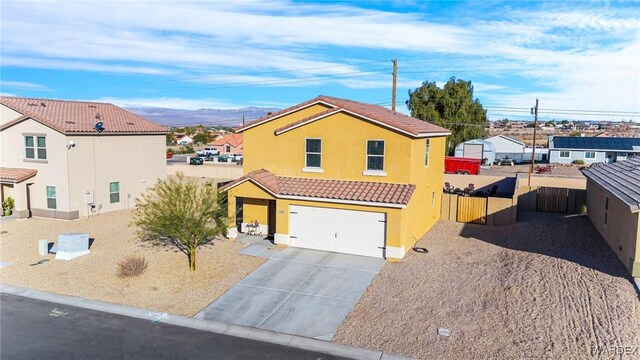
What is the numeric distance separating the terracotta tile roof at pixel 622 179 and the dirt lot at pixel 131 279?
13.1 metres

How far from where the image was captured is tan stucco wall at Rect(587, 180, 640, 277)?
15.2m

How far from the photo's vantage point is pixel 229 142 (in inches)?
3115

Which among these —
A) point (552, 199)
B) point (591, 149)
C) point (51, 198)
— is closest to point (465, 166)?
point (552, 199)

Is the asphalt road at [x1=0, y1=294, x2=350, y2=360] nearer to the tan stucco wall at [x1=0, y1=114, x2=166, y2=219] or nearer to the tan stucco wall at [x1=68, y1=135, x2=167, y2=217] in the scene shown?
the tan stucco wall at [x1=0, y1=114, x2=166, y2=219]

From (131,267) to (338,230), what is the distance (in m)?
8.14

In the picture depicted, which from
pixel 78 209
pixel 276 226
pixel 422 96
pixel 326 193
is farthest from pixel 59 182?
pixel 422 96

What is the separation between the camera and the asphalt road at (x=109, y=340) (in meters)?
12.1

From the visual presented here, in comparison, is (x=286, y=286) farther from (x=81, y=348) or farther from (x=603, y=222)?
(x=603, y=222)

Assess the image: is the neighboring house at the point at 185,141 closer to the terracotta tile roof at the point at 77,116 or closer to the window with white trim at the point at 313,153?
the terracotta tile roof at the point at 77,116

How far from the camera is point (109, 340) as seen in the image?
12805 mm

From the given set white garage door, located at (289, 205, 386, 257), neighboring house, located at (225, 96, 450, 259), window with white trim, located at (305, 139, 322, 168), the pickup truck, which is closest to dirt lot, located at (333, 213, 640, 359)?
white garage door, located at (289, 205, 386, 257)

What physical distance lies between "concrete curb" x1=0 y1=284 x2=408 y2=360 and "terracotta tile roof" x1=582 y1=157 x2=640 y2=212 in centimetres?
986

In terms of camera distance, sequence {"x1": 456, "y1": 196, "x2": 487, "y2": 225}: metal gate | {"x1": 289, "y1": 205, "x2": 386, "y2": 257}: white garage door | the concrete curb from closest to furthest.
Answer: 1. the concrete curb
2. {"x1": 289, "y1": 205, "x2": 386, "y2": 257}: white garage door
3. {"x1": 456, "y1": 196, "x2": 487, "y2": 225}: metal gate

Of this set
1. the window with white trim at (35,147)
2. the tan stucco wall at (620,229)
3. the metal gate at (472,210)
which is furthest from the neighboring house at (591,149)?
the window with white trim at (35,147)
